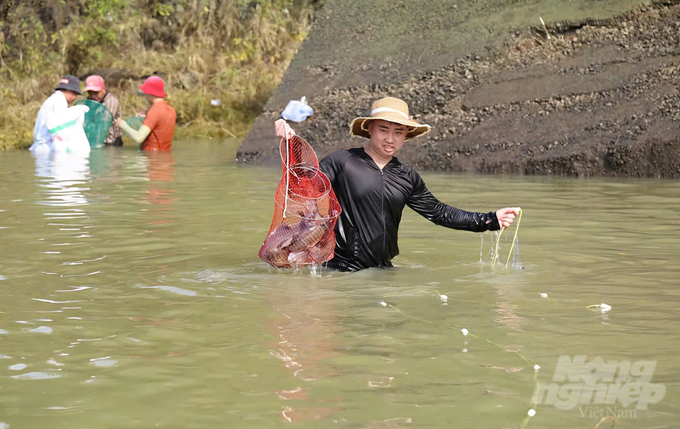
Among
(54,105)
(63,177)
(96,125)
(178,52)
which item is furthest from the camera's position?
(178,52)

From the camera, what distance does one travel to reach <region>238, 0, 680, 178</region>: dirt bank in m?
12.6

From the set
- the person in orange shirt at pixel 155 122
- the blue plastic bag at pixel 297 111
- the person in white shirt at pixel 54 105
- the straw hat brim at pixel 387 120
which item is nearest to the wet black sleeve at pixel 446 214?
the straw hat brim at pixel 387 120

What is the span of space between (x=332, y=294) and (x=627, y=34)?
10258 mm

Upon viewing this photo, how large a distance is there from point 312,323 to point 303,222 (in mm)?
1307

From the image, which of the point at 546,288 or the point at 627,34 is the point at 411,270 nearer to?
the point at 546,288

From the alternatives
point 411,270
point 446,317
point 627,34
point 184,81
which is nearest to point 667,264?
point 411,270

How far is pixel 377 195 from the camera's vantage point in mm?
5969

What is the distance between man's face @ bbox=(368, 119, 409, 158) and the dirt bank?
6.99 metres

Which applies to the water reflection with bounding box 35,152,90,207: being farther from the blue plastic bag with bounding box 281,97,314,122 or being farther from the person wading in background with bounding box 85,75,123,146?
the blue plastic bag with bounding box 281,97,314,122

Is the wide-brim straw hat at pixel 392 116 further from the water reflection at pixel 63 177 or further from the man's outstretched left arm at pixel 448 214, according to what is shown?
the water reflection at pixel 63 177

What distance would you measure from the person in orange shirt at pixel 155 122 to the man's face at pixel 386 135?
10817mm

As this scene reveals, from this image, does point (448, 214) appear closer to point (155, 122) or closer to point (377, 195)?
point (377, 195)

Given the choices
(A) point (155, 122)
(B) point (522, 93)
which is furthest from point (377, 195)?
(A) point (155, 122)

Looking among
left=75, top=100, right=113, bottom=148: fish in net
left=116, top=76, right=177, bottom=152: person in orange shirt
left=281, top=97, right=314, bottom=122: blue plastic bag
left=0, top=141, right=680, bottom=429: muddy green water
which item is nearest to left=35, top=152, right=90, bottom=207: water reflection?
left=0, top=141, right=680, bottom=429: muddy green water
